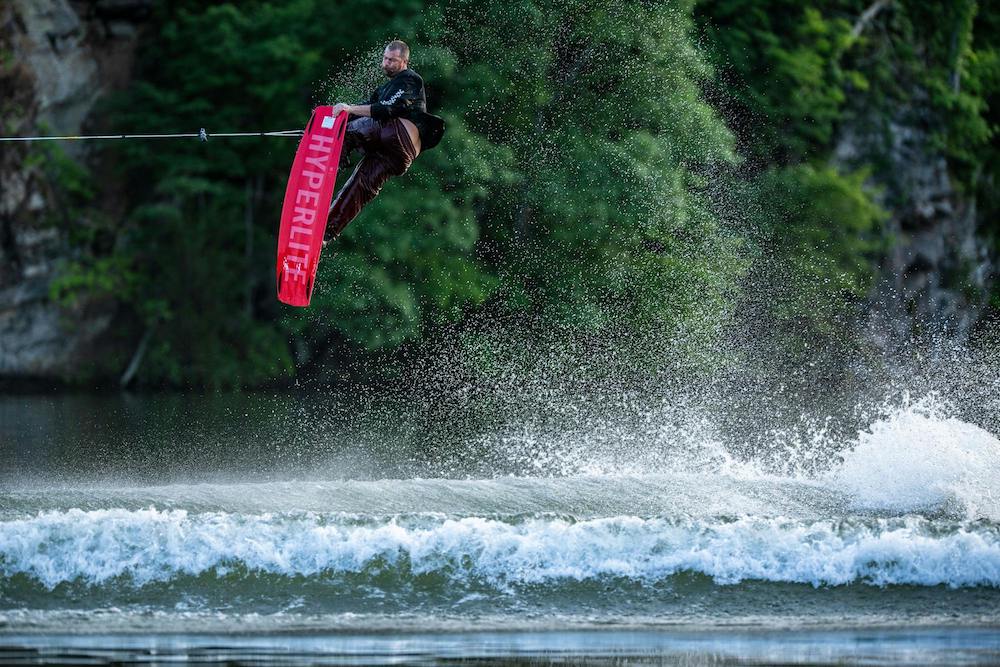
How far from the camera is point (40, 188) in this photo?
1156 inches

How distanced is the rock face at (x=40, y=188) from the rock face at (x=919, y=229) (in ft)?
49.8

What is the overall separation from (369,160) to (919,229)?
20004 millimetres

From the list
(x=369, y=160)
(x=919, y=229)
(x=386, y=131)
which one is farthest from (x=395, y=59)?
(x=919, y=229)

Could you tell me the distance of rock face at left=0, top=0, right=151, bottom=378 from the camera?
2862 cm

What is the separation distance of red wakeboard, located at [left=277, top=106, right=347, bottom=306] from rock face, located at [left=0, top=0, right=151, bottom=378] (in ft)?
62.1

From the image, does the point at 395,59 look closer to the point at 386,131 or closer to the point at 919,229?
the point at 386,131

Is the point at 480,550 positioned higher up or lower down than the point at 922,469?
lower down

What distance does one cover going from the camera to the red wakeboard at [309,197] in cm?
1088

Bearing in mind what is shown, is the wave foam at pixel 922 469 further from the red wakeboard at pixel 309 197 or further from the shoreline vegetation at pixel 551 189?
the shoreline vegetation at pixel 551 189

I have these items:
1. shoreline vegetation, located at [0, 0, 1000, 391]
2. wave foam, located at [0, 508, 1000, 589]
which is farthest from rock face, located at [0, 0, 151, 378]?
wave foam, located at [0, 508, 1000, 589]

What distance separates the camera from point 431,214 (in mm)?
23984

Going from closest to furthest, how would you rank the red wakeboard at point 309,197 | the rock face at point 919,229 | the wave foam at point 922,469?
the red wakeboard at point 309,197 < the wave foam at point 922,469 < the rock face at point 919,229

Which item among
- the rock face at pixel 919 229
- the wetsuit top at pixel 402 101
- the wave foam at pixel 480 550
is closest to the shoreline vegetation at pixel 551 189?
the rock face at pixel 919 229

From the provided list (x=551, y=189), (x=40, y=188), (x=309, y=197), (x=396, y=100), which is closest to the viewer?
(x=396, y=100)
